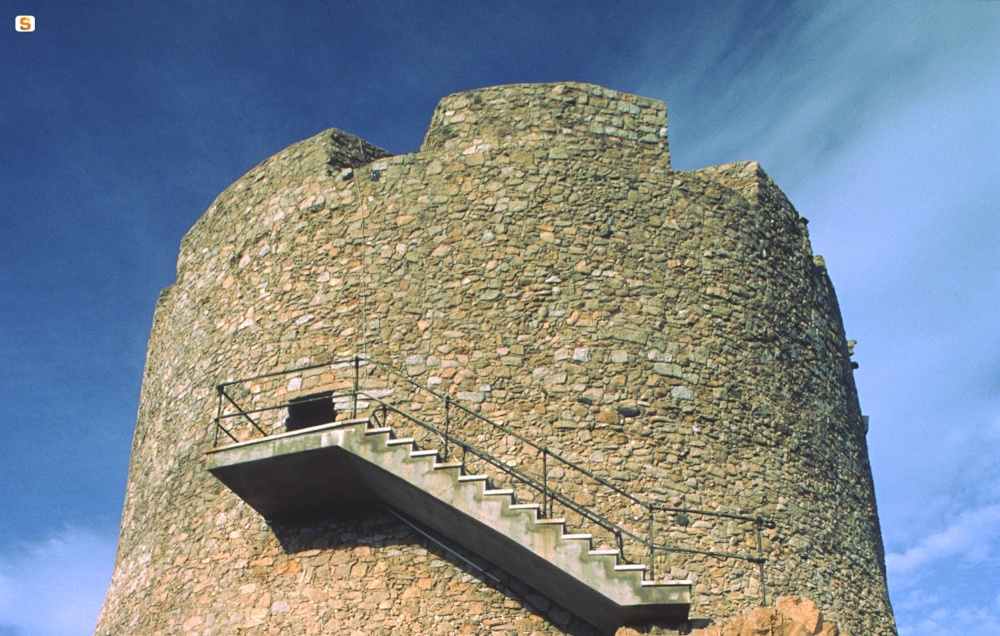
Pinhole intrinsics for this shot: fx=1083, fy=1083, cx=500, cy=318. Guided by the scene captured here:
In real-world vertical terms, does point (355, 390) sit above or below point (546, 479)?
above

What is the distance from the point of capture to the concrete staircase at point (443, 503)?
979 cm

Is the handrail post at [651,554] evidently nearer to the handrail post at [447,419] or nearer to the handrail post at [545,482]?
the handrail post at [545,482]

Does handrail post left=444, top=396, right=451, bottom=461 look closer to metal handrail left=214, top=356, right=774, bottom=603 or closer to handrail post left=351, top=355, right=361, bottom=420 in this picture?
metal handrail left=214, top=356, right=774, bottom=603

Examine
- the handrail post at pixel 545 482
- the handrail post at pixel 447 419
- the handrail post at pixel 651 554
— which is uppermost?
the handrail post at pixel 447 419

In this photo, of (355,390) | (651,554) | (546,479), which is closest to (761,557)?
(651,554)

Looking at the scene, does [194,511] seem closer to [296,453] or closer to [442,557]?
[296,453]

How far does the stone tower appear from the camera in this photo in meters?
11.2

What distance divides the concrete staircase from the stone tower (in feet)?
0.21

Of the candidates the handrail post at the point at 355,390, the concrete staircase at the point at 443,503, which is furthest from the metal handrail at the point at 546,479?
the concrete staircase at the point at 443,503

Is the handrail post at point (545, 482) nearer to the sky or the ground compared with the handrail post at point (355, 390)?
nearer to the ground

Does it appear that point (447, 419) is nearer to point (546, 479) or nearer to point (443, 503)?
point (546, 479)

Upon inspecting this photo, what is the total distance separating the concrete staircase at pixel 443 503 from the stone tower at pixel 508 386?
0.21 feet

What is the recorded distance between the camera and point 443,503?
10336mm

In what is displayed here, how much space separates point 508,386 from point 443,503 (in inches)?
79.7
